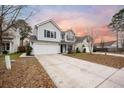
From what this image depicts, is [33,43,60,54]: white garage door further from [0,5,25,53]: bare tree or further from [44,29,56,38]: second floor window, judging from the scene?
[0,5,25,53]: bare tree

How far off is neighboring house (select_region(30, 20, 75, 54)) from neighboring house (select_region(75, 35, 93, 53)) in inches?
219

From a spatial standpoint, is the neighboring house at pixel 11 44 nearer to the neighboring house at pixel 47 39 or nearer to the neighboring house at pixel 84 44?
the neighboring house at pixel 47 39

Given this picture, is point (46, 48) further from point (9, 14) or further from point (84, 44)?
point (9, 14)

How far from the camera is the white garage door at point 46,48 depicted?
59.7ft

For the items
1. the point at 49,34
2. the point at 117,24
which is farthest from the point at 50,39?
the point at 117,24

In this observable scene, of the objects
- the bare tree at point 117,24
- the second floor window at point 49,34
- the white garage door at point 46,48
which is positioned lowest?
the white garage door at point 46,48

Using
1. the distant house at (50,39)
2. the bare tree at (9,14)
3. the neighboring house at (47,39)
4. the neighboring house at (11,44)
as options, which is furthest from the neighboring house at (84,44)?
the bare tree at (9,14)

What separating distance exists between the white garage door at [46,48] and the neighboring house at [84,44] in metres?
7.49

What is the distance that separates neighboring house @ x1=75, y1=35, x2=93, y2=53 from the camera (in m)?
27.5

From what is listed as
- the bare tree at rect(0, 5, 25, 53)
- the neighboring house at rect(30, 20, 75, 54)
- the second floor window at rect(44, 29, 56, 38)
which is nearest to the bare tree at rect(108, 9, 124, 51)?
the neighboring house at rect(30, 20, 75, 54)

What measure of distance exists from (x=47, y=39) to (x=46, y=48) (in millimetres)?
1268

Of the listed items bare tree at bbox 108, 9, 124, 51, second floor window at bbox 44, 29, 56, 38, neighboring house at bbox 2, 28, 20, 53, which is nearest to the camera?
second floor window at bbox 44, 29, 56, 38
